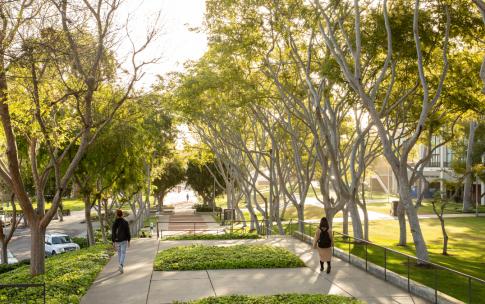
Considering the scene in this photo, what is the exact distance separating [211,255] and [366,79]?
9.15m

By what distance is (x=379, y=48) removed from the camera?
18.2 metres

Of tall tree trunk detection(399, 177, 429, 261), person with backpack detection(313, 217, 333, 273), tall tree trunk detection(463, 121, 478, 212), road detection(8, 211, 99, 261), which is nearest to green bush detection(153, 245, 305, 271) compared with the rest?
person with backpack detection(313, 217, 333, 273)

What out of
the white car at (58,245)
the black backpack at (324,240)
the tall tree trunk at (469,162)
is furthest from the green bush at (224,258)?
Answer: the tall tree trunk at (469,162)

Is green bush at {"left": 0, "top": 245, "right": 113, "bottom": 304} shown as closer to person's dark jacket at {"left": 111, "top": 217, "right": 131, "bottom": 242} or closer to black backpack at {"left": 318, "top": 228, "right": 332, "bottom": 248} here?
person's dark jacket at {"left": 111, "top": 217, "right": 131, "bottom": 242}

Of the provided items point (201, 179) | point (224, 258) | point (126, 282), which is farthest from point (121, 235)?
point (201, 179)

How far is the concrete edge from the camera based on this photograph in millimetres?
10945

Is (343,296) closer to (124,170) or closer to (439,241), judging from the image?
(124,170)

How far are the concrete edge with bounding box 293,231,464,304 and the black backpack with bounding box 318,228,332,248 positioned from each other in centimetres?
138

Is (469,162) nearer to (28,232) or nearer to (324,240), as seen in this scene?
(324,240)

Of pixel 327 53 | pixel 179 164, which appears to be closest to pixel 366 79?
pixel 327 53

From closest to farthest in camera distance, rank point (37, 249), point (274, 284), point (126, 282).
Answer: point (274, 284) < point (126, 282) < point (37, 249)

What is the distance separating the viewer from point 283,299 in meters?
11.2

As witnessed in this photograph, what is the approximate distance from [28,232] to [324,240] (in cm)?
4189

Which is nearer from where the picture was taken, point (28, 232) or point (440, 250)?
point (440, 250)
